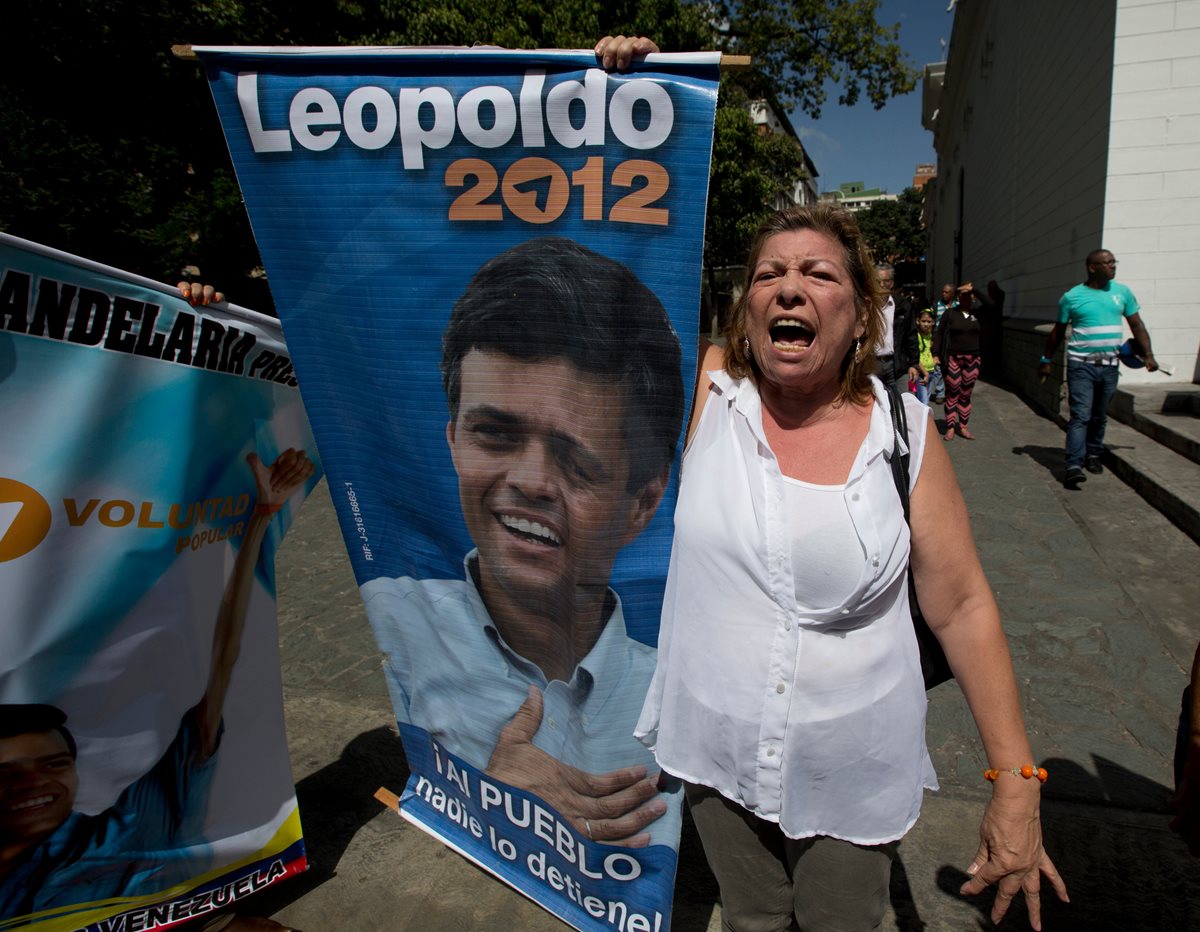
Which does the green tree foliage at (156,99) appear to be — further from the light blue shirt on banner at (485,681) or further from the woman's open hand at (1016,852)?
the woman's open hand at (1016,852)

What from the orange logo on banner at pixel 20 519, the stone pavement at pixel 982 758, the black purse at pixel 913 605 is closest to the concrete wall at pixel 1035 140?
the stone pavement at pixel 982 758

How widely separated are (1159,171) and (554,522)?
9749mm

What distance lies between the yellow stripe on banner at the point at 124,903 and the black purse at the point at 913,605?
2024 millimetres

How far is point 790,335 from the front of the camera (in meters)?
1.73

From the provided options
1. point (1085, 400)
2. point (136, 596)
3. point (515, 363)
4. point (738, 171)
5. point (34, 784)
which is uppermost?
point (738, 171)

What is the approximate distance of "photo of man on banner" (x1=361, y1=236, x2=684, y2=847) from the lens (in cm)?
194

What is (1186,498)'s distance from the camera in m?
6.08

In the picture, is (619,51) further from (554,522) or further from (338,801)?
(338,801)


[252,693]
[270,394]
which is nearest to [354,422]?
[270,394]

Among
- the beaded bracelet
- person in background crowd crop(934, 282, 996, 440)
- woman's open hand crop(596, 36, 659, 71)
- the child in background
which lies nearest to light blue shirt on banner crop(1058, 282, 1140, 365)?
person in background crowd crop(934, 282, 996, 440)

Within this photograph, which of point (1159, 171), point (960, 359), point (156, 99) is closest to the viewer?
point (1159, 171)

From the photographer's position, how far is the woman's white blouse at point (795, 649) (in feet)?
5.34

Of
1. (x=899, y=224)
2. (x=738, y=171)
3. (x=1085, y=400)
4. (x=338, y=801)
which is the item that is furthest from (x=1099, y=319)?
(x=899, y=224)

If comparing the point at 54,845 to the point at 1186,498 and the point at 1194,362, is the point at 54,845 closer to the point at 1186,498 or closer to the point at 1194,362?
the point at 1186,498
